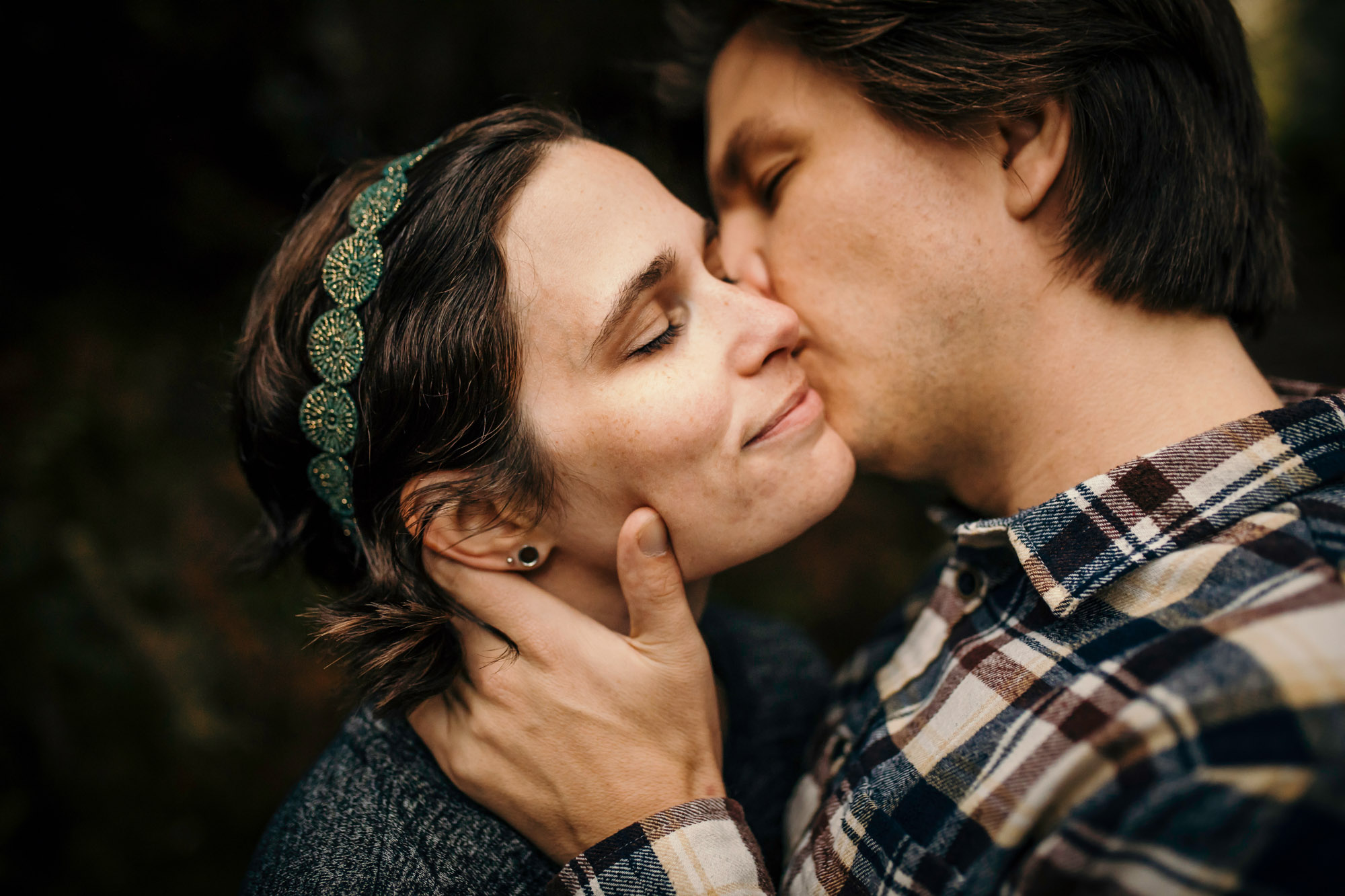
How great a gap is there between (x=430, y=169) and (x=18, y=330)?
8.08 ft

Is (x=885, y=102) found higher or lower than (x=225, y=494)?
higher

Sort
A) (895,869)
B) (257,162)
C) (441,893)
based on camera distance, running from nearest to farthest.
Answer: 1. (895,869)
2. (441,893)
3. (257,162)

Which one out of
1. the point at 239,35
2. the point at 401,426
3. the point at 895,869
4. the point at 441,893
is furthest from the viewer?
the point at 239,35

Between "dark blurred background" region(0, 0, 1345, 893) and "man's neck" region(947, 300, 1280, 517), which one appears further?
"dark blurred background" region(0, 0, 1345, 893)

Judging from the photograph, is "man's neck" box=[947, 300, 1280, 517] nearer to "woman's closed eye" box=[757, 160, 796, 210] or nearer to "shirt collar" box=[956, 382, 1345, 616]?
"shirt collar" box=[956, 382, 1345, 616]

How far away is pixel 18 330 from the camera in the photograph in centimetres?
298

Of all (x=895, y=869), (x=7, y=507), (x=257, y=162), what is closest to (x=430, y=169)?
(x=895, y=869)

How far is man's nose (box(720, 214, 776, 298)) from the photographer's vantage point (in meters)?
1.91

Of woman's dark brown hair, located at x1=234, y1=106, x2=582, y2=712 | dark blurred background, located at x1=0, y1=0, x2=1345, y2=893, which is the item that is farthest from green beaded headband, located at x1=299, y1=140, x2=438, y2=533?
dark blurred background, located at x1=0, y1=0, x2=1345, y2=893

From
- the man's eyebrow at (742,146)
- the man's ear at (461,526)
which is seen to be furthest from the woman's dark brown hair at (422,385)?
the man's eyebrow at (742,146)

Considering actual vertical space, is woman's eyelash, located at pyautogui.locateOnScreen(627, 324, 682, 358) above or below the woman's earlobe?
above

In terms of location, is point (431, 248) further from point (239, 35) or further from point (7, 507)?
point (7, 507)

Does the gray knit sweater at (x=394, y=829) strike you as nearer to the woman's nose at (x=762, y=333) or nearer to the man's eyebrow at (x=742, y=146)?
the woman's nose at (x=762, y=333)

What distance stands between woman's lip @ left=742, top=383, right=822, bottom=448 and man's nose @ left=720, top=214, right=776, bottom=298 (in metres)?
0.30
